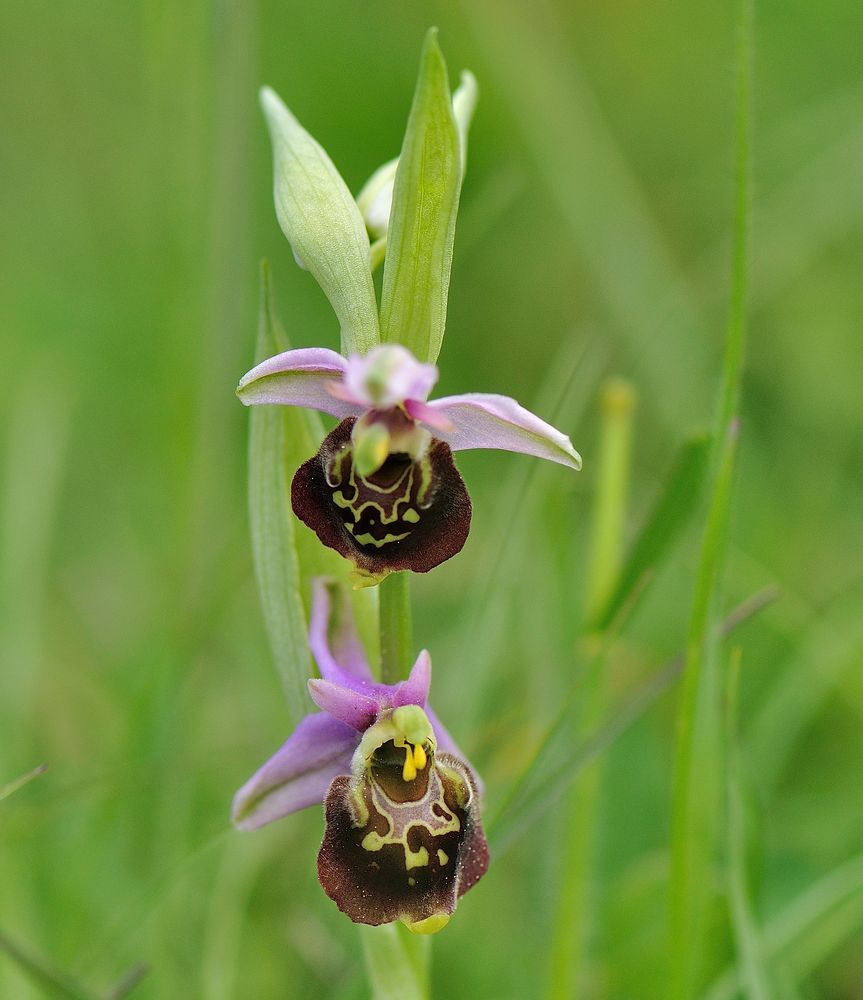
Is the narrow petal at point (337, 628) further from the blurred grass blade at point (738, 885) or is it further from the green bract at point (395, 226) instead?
the blurred grass blade at point (738, 885)

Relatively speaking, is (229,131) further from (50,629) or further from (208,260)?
(50,629)

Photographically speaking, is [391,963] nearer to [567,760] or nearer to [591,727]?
[567,760]

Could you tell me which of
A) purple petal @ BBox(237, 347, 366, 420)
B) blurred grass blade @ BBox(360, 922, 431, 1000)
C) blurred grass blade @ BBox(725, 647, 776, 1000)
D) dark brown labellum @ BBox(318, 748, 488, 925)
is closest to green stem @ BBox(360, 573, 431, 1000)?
blurred grass blade @ BBox(360, 922, 431, 1000)

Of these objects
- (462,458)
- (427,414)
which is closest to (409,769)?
(427,414)

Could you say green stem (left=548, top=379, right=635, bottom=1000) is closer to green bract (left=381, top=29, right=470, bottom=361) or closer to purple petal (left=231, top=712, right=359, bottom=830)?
purple petal (left=231, top=712, right=359, bottom=830)

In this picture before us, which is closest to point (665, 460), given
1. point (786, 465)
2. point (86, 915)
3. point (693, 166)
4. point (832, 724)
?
point (786, 465)

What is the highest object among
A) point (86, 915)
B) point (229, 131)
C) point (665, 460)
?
point (229, 131)

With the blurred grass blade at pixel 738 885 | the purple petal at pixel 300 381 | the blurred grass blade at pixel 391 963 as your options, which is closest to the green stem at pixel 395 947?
the blurred grass blade at pixel 391 963
